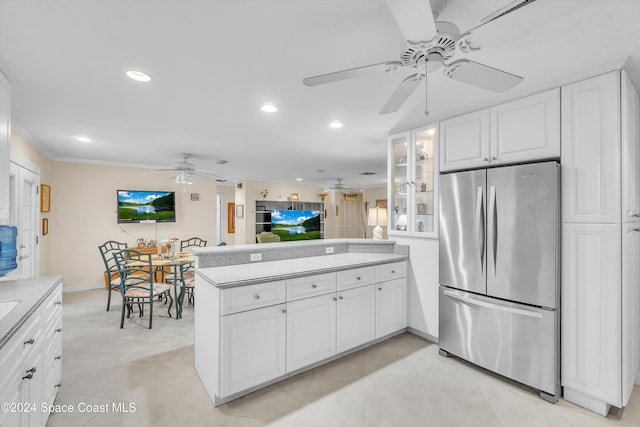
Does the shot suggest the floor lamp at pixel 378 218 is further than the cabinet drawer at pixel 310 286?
A: Yes

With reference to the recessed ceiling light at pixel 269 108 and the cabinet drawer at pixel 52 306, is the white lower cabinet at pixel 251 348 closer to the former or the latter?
the cabinet drawer at pixel 52 306

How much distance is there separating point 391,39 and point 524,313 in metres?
2.24

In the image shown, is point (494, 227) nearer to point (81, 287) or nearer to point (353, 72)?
point (353, 72)

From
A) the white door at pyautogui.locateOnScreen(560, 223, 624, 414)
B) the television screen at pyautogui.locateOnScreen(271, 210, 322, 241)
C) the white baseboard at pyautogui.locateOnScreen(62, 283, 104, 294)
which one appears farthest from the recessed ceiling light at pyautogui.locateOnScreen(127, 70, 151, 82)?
the television screen at pyautogui.locateOnScreen(271, 210, 322, 241)

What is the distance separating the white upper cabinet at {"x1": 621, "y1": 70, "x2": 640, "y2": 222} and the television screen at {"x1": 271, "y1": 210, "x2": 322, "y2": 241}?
7.71 meters

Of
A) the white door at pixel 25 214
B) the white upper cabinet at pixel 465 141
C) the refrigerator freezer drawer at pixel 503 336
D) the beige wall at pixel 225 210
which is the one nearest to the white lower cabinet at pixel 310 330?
the refrigerator freezer drawer at pixel 503 336

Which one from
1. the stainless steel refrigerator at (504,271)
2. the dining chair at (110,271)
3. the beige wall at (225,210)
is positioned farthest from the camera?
the beige wall at (225,210)

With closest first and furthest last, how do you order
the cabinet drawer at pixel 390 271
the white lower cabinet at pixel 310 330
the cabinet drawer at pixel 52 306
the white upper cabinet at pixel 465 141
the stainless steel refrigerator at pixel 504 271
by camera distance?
the cabinet drawer at pixel 52 306, the stainless steel refrigerator at pixel 504 271, the white lower cabinet at pixel 310 330, the white upper cabinet at pixel 465 141, the cabinet drawer at pixel 390 271

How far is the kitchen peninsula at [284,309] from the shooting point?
6.93 feet

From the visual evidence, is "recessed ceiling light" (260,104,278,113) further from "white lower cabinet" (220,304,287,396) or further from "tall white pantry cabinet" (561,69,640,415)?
"tall white pantry cabinet" (561,69,640,415)

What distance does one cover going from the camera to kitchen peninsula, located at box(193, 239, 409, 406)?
2111 millimetres

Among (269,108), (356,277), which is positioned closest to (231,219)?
(269,108)

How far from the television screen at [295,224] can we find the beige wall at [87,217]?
3373 mm

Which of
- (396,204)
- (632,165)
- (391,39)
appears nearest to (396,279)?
(396,204)
